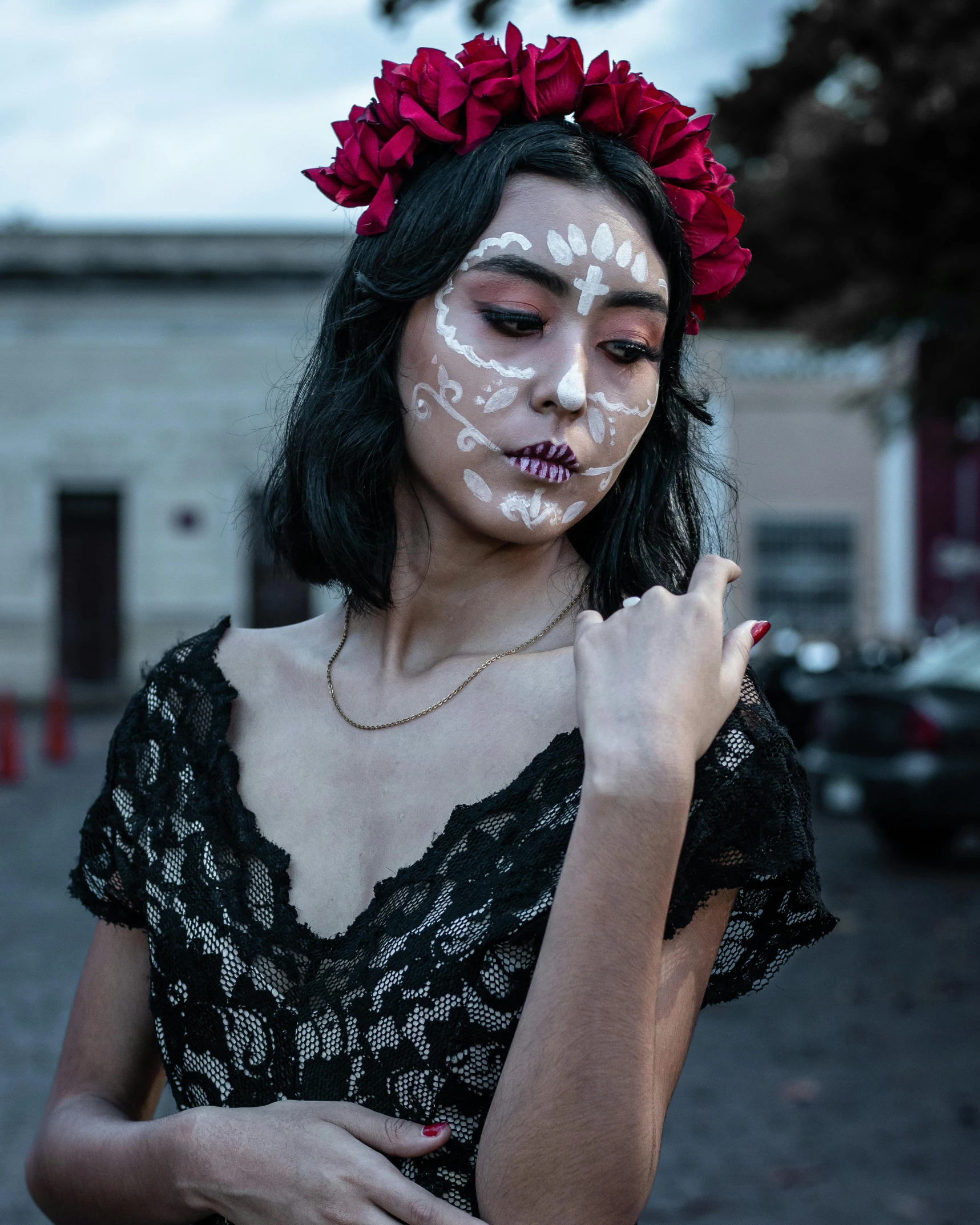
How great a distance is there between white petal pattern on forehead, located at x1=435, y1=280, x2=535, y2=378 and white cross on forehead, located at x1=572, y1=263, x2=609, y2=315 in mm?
99

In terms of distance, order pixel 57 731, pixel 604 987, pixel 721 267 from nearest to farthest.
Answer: pixel 604 987
pixel 721 267
pixel 57 731

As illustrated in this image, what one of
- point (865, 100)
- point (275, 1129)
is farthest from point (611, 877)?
point (865, 100)

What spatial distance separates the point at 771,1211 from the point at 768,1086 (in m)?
1.08

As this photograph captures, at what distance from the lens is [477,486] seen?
1755mm

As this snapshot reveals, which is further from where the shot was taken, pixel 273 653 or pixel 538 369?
pixel 273 653

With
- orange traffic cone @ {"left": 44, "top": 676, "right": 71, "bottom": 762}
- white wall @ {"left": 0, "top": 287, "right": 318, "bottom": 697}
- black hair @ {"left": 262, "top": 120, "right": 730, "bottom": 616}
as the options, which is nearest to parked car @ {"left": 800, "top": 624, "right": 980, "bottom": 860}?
black hair @ {"left": 262, "top": 120, "right": 730, "bottom": 616}

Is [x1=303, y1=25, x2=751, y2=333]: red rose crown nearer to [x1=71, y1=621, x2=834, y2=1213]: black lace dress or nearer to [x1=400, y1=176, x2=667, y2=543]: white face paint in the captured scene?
[x1=400, y1=176, x2=667, y2=543]: white face paint

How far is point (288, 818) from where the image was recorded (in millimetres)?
1806

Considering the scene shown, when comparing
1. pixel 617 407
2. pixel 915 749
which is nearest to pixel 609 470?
pixel 617 407

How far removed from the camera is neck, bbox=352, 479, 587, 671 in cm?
183

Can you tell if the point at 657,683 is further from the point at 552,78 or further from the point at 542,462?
the point at 552,78

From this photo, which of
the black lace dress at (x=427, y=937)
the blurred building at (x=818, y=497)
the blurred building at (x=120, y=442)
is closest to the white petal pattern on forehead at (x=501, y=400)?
the black lace dress at (x=427, y=937)

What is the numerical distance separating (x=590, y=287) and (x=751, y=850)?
692 millimetres

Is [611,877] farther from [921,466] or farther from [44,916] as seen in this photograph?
[921,466]
